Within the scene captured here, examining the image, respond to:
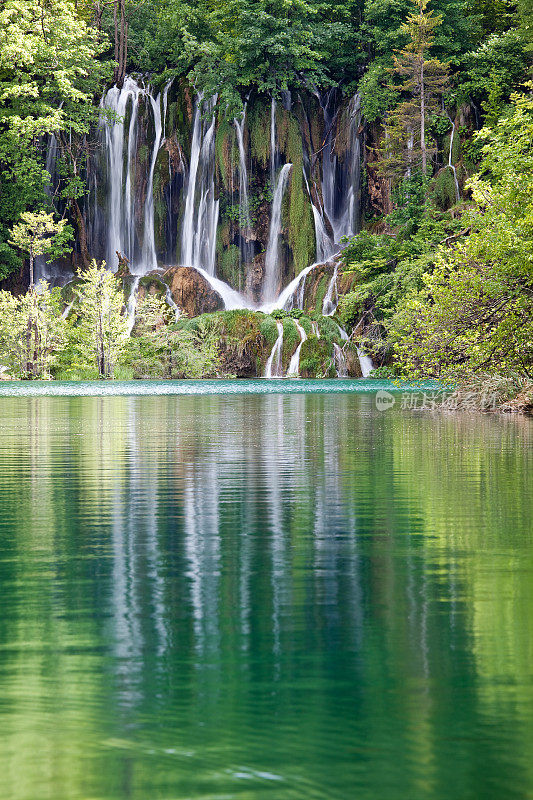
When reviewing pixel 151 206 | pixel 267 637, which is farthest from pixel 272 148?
pixel 267 637

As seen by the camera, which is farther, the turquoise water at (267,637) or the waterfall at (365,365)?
the waterfall at (365,365)

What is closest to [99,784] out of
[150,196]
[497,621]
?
[497,621]

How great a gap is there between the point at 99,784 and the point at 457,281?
1934 cm

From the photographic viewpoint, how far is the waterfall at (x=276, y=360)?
43875 millimetres

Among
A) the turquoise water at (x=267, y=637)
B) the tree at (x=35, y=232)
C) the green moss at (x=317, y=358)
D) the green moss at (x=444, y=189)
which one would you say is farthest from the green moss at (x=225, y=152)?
the turquoise water at (x=267, y=637)

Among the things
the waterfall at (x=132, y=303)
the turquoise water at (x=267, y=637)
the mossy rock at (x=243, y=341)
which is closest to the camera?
the turquoise water at (x=267, y=637)

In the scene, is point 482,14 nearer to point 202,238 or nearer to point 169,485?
point 202,238

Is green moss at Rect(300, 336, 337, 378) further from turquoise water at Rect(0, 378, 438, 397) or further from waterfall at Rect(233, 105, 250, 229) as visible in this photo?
waterfall at Rect(233, 105, 250, 229)

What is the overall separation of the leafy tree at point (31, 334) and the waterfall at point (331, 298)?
482 inches

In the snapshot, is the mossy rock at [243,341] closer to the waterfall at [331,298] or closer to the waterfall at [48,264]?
the waterfall at [331,298]

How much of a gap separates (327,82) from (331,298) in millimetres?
12727

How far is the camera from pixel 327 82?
52125 mm

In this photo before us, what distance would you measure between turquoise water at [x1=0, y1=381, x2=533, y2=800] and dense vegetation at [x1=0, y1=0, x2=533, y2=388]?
103 ft

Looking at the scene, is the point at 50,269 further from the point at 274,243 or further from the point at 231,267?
the point at 274,243
